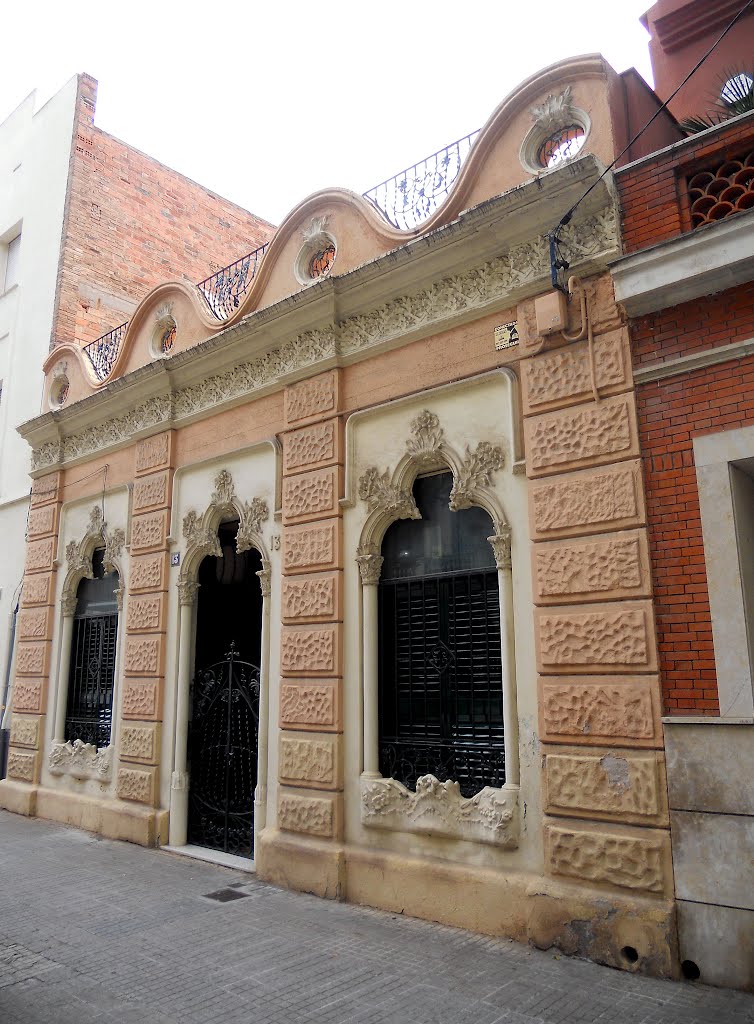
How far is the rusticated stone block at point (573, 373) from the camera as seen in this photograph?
593 cm

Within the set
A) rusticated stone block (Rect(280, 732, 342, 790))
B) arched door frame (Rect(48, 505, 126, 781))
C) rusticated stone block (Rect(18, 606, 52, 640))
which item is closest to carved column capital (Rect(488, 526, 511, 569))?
rusticated stone block (Rect(280, 732, 342, 790))

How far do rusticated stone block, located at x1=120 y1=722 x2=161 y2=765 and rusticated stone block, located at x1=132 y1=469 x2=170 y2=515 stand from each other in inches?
109

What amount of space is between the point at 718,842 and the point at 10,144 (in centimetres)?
1908

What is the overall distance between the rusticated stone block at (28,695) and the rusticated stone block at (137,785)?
261cm

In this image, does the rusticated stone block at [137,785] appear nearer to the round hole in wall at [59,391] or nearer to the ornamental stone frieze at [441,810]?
the ornamental stone frieze at [441,810]

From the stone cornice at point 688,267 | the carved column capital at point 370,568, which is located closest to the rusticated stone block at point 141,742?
the carved column capital at point 370,568

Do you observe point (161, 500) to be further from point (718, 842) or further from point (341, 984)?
point (718, 842)

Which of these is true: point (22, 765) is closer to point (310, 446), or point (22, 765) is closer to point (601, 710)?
point (310, 446)

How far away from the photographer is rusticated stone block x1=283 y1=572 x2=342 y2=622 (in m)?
7.50

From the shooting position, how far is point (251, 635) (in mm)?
9375

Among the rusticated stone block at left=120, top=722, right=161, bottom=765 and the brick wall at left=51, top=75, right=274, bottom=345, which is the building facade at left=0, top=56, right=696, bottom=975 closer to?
the rusticated stone block at left=120, top=722, right=161, bottom=765

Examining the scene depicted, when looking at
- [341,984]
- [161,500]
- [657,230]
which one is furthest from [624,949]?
[161,500]

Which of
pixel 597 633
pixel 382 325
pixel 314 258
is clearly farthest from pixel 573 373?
pixel 314 258

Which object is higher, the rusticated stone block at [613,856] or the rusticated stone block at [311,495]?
the rusticated stone block at [311,495]
